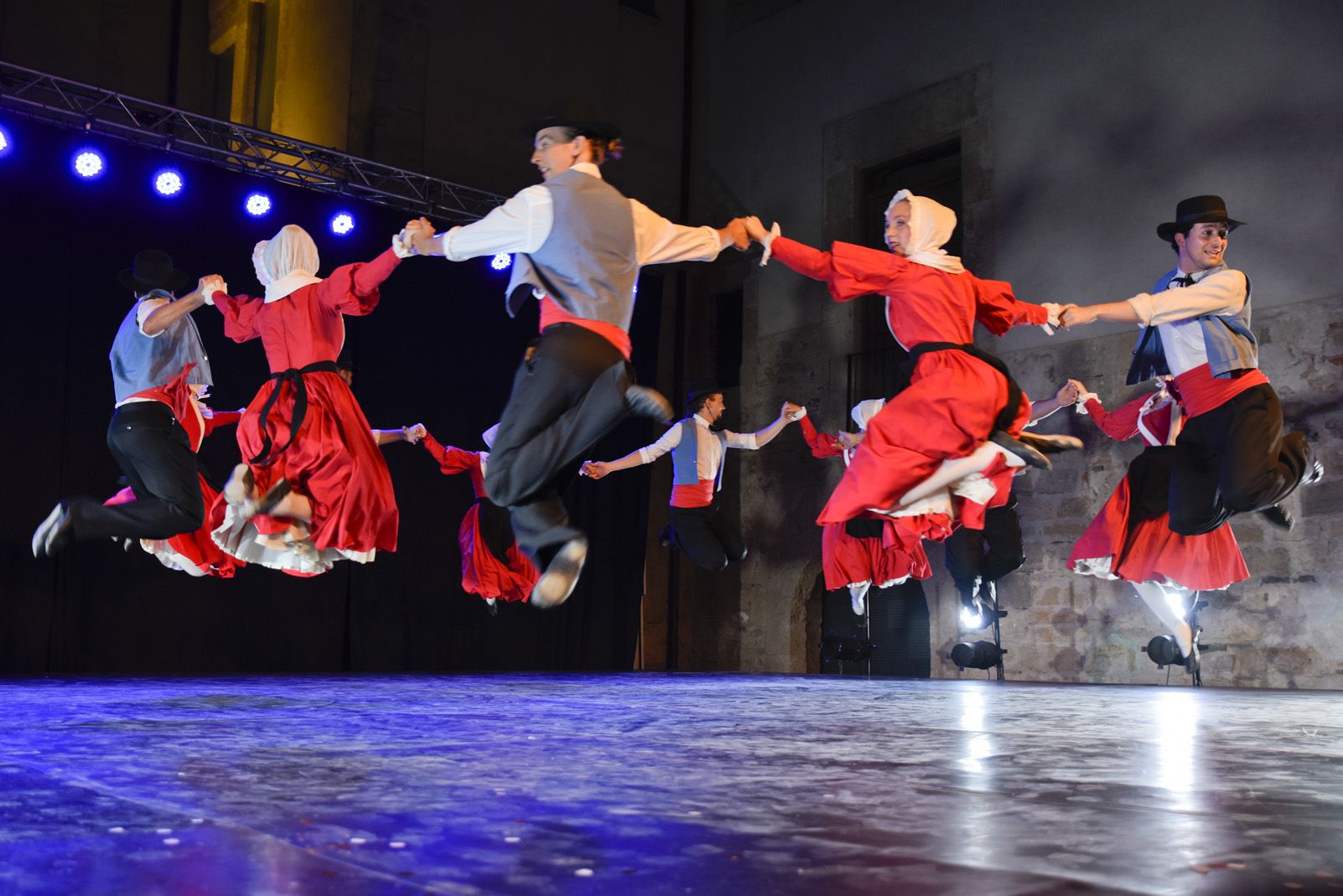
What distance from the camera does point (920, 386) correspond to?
4.29m

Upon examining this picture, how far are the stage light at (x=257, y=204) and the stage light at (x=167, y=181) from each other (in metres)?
0.46

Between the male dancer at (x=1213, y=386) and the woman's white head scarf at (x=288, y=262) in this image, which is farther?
the woman's white head scarf at (x=288, y=262)

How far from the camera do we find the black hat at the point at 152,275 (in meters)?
5.54

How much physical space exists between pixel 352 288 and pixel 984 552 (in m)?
3.06

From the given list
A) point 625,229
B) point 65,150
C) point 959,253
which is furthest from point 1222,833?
point 959,253

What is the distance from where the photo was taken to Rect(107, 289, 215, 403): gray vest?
17.6 feet

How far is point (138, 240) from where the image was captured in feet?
27.5

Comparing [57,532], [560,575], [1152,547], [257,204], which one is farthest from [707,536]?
[560,575]

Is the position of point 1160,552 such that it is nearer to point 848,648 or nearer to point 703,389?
point 703,389

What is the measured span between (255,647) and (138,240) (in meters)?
2.80

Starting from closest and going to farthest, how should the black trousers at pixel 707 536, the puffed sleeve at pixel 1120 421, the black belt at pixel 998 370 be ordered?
the black belt at pixel 998 370 < the puffed sleeve at pixel 1120 421 < the black trousers at pixel 707 536

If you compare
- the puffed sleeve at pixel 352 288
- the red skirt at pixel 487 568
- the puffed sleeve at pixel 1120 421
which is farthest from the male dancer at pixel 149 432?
the puffed sleeve at pixel 1120 421

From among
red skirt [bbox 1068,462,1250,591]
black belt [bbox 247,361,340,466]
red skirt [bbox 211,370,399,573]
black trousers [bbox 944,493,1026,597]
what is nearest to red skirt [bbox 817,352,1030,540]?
red skirt [bbox 1068,462,1250,591]

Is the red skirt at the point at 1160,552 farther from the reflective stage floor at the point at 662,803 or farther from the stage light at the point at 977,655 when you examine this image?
the stage light at the point at 977,655
